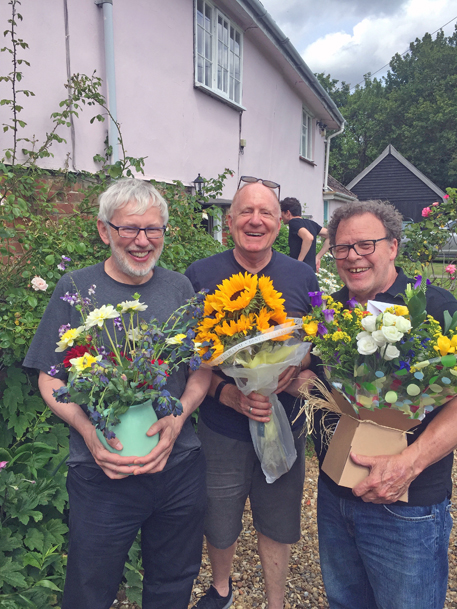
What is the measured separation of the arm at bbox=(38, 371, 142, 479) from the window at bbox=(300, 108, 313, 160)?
11.4m

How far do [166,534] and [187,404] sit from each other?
0.59 metres

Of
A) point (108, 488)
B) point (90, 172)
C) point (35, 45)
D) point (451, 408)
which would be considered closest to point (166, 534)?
point (108, 488)

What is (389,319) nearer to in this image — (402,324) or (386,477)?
(402,324)

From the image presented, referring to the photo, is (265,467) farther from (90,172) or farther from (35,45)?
(35,45)

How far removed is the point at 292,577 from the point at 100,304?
225cm

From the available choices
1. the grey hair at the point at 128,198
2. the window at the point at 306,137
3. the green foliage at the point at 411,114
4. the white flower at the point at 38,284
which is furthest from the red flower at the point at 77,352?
the green foliage at the point at 411,114

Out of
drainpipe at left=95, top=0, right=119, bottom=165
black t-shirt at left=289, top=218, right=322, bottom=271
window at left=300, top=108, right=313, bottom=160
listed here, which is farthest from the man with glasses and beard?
window at left=300, top=108, right=313, bottom=160

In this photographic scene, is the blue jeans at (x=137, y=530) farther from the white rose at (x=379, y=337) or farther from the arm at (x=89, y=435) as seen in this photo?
the white rose at (x=379, y=337)

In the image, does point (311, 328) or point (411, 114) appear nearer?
point (311, 328)

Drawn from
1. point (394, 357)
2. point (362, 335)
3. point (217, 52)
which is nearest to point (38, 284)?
point (362, 335)

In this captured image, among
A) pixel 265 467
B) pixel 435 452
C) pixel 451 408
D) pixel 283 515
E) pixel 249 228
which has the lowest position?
pixel 283 515

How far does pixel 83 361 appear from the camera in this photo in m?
1.36

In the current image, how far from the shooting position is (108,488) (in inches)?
65.3

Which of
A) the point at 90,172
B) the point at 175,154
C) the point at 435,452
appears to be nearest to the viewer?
the point at 435,452
